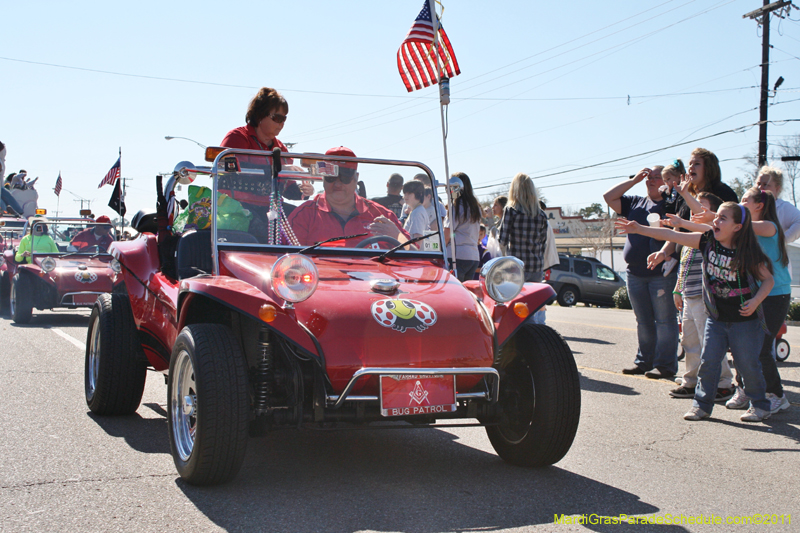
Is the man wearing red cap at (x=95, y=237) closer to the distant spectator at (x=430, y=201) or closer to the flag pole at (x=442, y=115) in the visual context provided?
the flag pole at (x=442, y=115)

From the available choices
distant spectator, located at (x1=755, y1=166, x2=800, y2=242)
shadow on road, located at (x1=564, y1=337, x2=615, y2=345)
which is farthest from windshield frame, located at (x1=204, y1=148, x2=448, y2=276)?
shadow on road, located at (x1=564, y1=337, x2=615, y2=345)

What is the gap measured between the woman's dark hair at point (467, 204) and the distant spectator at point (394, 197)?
2.63 m

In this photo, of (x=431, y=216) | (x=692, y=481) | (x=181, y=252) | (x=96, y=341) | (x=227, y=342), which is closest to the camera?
(x=227, y=342)

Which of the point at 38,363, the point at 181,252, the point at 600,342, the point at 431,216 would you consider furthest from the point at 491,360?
the point at 600,342

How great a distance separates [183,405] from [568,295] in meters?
21.3

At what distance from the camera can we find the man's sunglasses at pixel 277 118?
19.6ft

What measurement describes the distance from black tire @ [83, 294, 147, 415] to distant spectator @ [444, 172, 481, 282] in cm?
349

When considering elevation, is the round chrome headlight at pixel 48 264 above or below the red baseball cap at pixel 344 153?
below

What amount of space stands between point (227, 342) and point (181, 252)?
4.13 ft

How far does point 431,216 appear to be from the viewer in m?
5.21

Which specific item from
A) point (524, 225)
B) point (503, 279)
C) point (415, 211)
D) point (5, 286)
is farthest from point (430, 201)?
point (5, 286)

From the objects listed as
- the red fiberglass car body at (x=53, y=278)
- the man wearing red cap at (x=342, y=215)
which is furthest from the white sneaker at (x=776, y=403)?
the red fiberglass car body at (x=53, y=278)

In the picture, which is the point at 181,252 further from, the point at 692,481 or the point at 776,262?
the point at 776,262

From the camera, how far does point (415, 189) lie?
17.3ft
